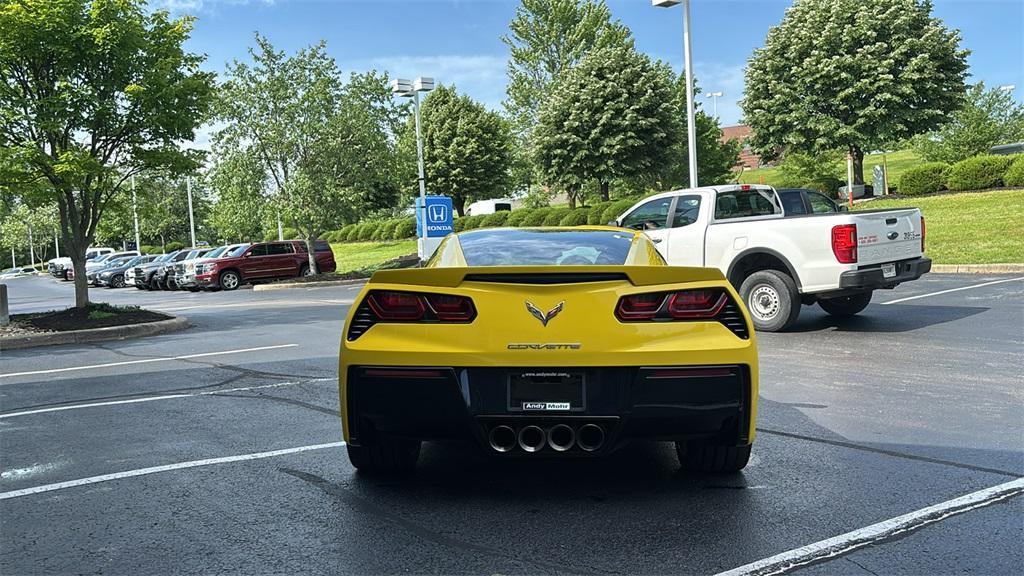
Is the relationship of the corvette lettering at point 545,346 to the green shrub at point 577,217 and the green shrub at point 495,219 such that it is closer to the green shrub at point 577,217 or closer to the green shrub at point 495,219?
the green shrub at point 577,217

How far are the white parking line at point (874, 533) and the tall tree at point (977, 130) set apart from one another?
4469 cm

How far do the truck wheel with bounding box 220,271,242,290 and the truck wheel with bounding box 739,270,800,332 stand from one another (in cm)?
2377

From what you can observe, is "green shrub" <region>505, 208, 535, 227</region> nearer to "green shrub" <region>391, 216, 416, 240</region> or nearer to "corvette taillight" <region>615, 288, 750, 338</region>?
"green shrub" <region>391, 216, 416, 240</region>

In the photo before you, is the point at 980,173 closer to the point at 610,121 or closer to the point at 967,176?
the point at 967,176

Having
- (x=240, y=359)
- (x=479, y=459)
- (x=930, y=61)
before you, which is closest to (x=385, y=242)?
(x=930, y=61)

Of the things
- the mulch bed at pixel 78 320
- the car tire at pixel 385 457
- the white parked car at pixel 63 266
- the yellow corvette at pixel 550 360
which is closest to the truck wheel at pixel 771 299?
the yellow corvette at pixel 550 360

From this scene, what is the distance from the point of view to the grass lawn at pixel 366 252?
36412 millimetres

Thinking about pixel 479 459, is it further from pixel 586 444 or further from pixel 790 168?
pixel 790 168

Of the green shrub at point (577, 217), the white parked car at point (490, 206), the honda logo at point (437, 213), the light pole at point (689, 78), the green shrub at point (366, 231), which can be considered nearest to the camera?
the light pole at point (689, 78)

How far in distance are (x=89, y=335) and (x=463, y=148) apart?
37.8m

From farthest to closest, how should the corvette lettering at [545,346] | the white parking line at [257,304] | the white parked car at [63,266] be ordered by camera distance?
the white parked car at [63,266]
the white parking line at [257,304]
the corvette lettering at [545,346]

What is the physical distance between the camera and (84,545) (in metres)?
3.54

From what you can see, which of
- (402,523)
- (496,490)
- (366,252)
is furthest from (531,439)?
(366,252)

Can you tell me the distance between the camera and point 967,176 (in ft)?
92.5
